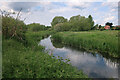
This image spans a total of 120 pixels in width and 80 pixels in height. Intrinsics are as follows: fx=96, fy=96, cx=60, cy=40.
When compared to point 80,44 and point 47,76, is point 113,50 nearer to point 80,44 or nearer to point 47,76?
point 80,44

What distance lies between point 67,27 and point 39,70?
124 ft

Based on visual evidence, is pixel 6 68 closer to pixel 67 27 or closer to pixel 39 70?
pixel 39 70

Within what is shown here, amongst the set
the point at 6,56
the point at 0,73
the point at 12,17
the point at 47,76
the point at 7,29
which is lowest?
the point at 47,76

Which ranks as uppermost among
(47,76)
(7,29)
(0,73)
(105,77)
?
(7,29)

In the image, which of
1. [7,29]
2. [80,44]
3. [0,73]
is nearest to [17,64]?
[0,73]

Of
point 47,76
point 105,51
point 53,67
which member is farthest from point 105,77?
point 105,51

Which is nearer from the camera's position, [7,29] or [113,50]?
[7,29]

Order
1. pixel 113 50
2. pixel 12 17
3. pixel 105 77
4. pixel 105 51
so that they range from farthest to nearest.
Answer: pixel 105 51, pixel 113 50, pixel 12 17, pixel 105 77

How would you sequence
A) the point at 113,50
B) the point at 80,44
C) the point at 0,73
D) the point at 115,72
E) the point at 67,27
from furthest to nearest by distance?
1. the point at 67,27
2. the point at 80,44
3. the point at 113,50
4. the point at 115,72
5. the point at 0,73

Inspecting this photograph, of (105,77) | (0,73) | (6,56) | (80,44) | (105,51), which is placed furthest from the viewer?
(80,44)

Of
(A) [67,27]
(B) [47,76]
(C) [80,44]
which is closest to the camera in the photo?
(B) [47,76]

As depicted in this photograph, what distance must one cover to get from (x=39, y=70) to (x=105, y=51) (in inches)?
368

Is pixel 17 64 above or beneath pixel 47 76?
above

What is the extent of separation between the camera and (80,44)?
15609 millimetres
